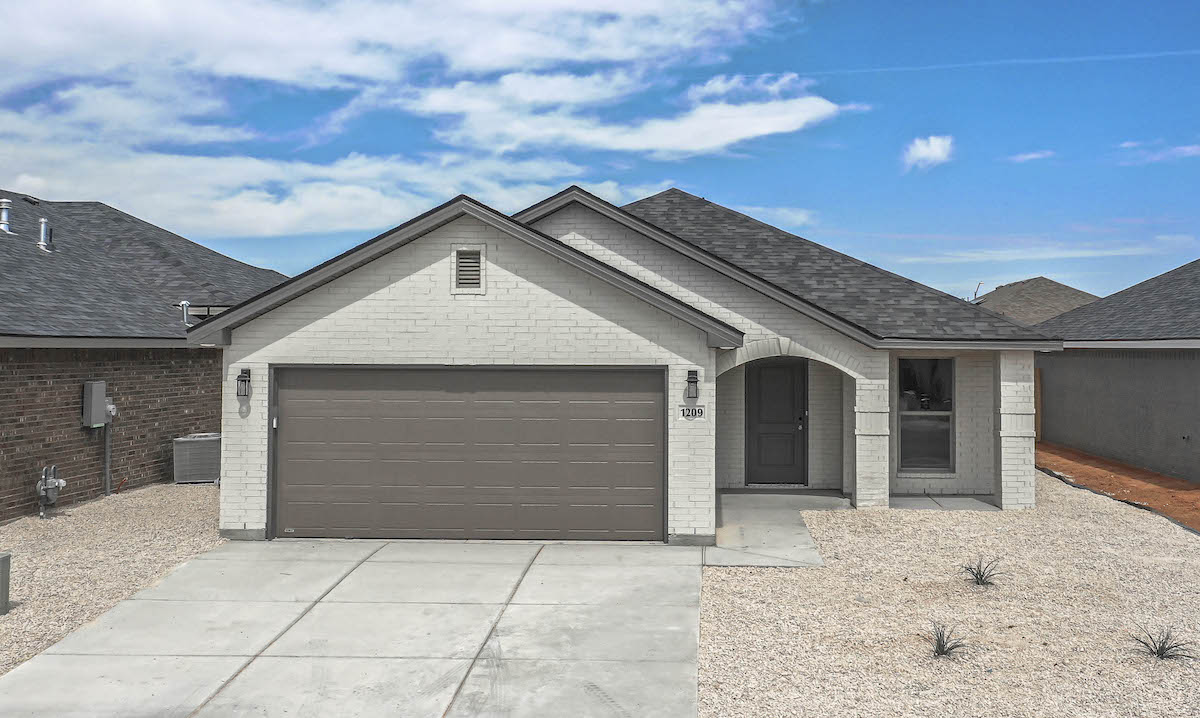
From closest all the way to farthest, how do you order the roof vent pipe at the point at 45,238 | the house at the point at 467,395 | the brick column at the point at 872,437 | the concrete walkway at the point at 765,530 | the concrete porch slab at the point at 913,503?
the concrete walkway at the point at 765,530 < the house at the point at 467,395 < the brick column at the point at 872,437 < the concrete porch slab at the point at 913,503 < the roof vent pipe at the point at 45,238

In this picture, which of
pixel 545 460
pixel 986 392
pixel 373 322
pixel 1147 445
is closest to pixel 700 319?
pixel 545 460

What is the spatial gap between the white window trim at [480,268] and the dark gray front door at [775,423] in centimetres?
608

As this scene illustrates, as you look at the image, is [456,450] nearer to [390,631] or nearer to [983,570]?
[390,631]

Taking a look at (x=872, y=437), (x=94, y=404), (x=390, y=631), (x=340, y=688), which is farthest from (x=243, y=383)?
(x=872, y=437)

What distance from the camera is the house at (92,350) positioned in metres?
13.1

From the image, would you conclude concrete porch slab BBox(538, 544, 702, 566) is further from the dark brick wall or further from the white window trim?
the dark brick wall

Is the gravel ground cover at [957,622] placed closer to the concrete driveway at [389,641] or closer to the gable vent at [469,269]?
the concrete driveway at [389,641]

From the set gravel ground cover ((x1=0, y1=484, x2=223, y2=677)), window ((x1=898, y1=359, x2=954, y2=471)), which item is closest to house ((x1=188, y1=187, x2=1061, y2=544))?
gravel ground cover ((x1=0, y1=484, x2=223, y2=677))

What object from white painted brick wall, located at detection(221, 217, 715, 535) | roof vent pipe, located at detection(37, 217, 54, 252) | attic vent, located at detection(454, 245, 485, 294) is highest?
roof vent pipe, located at detection(37, 217, 54, 252)

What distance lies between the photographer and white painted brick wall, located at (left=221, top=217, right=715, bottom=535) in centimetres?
1148

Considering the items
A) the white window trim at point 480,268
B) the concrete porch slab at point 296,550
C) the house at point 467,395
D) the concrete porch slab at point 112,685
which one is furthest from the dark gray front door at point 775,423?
the concrete porch slab at point 112,685

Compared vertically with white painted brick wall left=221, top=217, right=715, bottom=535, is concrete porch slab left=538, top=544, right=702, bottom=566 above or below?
below

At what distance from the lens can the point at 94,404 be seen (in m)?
14.3

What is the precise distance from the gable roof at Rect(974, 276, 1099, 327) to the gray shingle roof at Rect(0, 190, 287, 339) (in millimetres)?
28991
